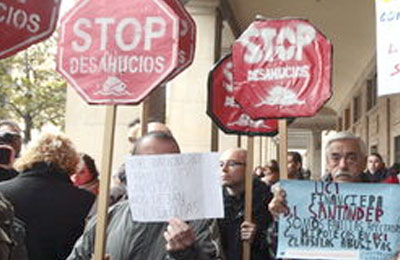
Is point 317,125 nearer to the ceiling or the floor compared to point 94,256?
nearer to the ceiling

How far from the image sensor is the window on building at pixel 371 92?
16.8 metres

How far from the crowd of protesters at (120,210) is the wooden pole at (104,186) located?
6 centimetres

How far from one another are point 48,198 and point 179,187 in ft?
3.89

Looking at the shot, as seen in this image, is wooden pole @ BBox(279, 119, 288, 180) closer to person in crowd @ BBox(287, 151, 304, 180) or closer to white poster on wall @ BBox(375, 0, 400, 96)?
white poster on wall @ BBox(375, 0, 400, 96)

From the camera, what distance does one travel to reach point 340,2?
12047 millimetres

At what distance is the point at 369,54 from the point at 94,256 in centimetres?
1509

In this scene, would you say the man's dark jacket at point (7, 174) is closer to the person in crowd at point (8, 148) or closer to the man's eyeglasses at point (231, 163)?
the person in crowd at point (8, 148)

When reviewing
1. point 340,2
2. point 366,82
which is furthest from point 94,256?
point 366,82

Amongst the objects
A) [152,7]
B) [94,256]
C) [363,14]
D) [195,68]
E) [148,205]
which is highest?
[363,14]

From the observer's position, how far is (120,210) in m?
2.94

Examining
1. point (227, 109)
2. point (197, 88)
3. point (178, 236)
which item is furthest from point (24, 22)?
point (197, 88)

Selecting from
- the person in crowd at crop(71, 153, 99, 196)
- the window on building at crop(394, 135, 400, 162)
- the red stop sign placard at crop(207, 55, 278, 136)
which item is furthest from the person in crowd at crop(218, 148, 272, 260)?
the window on building at crop(394, 135, 400, 162)

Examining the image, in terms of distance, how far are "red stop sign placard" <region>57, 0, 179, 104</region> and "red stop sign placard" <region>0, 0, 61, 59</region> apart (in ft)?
2.25

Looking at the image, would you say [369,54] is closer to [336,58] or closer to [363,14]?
[336,58]
